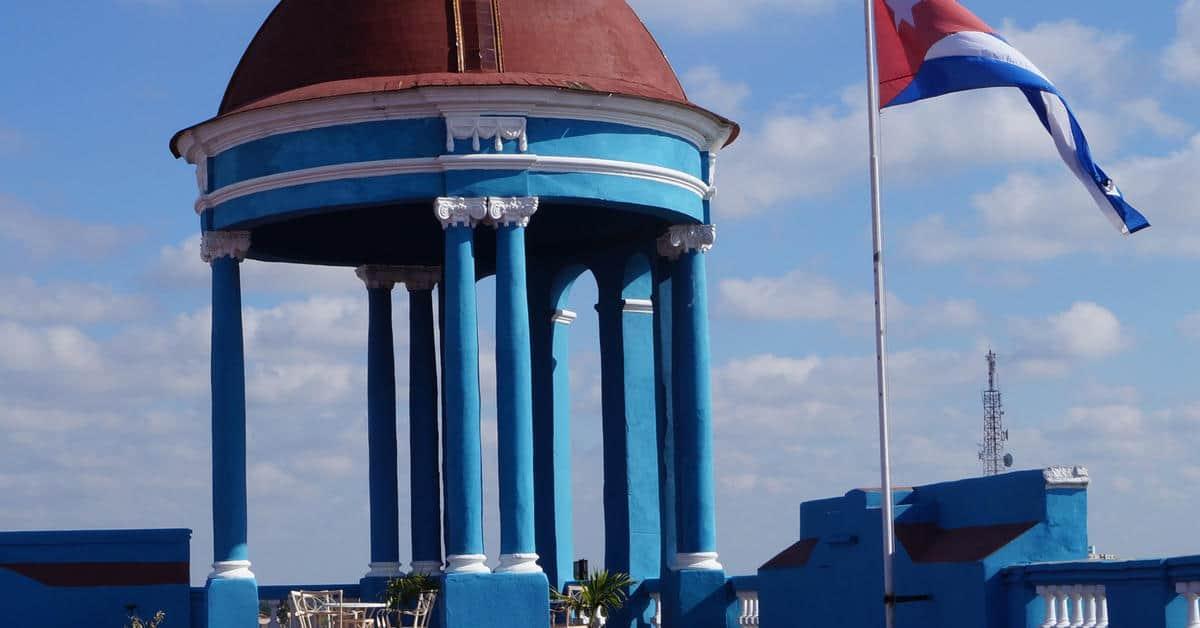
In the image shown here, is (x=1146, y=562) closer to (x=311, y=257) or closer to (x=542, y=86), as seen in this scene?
(x=542, y=86)

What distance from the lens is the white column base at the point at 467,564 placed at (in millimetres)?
32000

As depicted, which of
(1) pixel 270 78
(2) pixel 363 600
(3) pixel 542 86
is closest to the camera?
(3) pixel 542 86

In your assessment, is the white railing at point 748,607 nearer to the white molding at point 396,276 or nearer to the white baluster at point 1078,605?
the white molding at point 396,276

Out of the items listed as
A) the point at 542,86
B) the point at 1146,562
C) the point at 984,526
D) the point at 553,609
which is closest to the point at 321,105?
the point at 542,86

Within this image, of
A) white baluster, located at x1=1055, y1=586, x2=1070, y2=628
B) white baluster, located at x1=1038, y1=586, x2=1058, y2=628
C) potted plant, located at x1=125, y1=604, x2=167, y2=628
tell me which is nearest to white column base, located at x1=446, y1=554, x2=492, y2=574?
potted plant, located at x1=125, y1=604, x2=167, y2=628

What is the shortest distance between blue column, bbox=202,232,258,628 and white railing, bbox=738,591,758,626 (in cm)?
848

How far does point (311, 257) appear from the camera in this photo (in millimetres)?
40000

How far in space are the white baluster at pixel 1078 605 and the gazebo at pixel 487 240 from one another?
9.37 m

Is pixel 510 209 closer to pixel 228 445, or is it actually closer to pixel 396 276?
pixel 228 445

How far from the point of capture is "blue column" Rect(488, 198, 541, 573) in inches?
1265

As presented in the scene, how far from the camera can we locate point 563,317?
40594 mm

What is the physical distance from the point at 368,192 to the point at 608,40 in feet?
17.5

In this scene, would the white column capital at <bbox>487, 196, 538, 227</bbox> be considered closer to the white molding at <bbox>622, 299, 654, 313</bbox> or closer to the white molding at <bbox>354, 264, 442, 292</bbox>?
the white molding at <bbox>622, 299, 654, 313</bbox>

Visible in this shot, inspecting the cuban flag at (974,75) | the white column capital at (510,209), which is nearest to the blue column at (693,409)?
the white column capital at (510,209)
